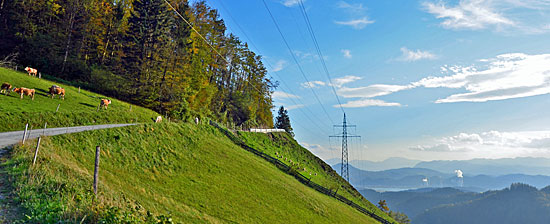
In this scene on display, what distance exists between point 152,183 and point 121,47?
136 feet

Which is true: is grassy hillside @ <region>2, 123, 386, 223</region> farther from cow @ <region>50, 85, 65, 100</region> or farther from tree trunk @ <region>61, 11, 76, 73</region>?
tree trunk @ <region>61, 11, 76, 73</region>

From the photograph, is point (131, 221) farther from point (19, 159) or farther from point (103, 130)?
point (103, 130)

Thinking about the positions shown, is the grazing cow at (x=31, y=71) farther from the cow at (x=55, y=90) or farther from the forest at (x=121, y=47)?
the cow at (x=55, y=90)

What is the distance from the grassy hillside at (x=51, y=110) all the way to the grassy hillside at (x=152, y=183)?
6750 millimetres

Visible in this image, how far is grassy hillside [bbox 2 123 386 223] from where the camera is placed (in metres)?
10.2

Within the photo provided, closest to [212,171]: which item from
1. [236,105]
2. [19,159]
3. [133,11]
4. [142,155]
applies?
[142,155]

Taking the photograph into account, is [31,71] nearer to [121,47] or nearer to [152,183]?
[121,47]

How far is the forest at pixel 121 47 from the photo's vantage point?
154 ft

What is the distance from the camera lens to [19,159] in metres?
13.5

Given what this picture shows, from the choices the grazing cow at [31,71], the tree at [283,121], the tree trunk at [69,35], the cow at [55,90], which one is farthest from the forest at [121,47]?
the tree at [283,121]

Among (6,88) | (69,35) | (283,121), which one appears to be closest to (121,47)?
(69,35)

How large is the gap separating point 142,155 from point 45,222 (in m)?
16.5

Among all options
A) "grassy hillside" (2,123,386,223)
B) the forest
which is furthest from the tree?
"grassy hillside" (2,123,386,223)

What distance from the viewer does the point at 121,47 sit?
5431 cm
